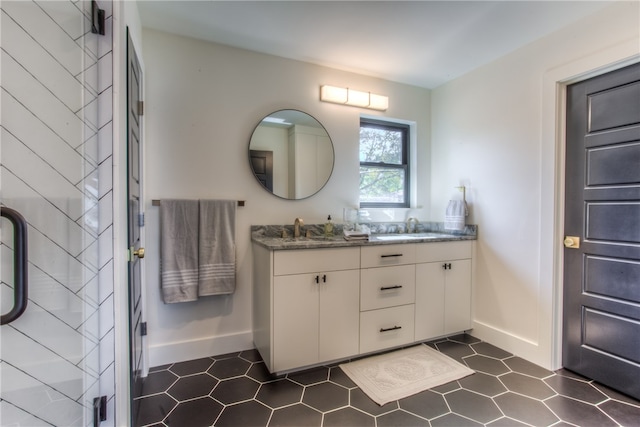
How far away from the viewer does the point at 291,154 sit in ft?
8.24

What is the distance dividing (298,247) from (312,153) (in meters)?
1.01

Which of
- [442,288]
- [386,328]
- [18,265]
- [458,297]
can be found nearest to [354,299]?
[386,328]

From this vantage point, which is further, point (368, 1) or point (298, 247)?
point (298, 247)

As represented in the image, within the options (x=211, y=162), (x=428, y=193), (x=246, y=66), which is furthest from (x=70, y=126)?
(x=428, y=193)

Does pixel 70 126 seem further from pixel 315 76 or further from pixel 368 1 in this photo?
pixel 315 76

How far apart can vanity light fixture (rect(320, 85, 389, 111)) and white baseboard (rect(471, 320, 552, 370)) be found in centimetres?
223

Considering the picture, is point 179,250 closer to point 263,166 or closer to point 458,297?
point 263,166

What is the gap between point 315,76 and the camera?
8.55 feet

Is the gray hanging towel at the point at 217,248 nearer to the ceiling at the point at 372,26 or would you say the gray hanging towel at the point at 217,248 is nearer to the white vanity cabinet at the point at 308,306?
the white vanity cabinet at the point at 308,306

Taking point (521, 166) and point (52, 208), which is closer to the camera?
point (52, 208)

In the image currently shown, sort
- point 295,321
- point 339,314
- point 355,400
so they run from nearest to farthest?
point 355,400 → point 295,321 → point 339,314

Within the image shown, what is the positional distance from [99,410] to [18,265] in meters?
0.71

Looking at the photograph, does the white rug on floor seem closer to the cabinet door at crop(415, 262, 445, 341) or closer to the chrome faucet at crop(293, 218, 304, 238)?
the cabinet door at crop(415, 262, 445, 341)

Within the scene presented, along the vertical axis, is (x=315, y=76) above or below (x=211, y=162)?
above
